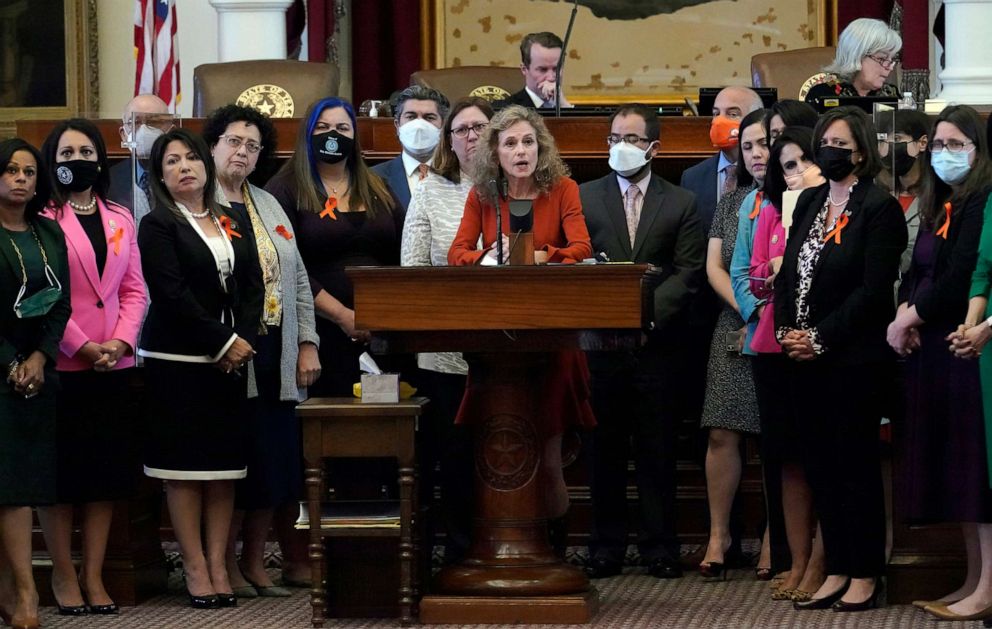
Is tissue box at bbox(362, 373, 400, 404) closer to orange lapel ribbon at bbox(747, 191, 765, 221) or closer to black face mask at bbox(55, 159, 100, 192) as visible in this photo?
black face mask at bbox(55, 159, 100, 192)

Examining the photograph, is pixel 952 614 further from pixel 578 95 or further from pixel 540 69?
pixel 578 95

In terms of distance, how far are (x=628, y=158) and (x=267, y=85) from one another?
3187mm

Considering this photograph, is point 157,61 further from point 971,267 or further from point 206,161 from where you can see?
point 971,267

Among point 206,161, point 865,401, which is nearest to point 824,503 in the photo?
Result: point 865,401

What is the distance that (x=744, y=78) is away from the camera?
40.2ft

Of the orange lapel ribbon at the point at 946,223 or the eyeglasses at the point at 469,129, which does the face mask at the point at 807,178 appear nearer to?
the orange lapel ribbon at the point at 946,223

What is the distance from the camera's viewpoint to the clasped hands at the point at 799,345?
19.3 feet

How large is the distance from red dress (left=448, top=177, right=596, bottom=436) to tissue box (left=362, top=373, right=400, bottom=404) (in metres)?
0.45

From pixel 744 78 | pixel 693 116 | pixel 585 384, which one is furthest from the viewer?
pixel 744 78

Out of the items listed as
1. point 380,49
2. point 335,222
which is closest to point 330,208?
point 335,222

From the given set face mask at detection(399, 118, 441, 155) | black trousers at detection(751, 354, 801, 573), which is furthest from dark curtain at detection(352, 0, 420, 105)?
black trousers at detection(751, 354, 801, 573)

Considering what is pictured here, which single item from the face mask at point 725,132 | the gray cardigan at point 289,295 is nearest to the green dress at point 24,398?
the gray cardigan at point 289,295

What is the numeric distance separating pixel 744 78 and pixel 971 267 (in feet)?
22.1

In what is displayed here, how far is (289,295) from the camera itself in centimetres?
645
